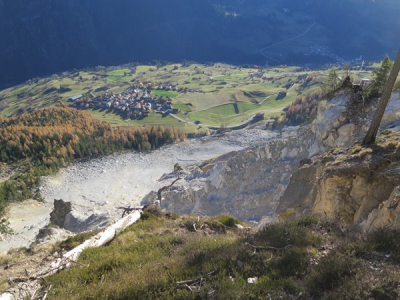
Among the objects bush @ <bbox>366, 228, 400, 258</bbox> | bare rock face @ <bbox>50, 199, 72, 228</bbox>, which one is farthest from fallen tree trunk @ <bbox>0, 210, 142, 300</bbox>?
bare rock face @ <bbox>50, 199, 72, 228</bbox>

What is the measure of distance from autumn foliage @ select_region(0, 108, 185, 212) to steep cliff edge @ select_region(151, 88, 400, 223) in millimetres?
34912

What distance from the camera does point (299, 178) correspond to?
21.6 m

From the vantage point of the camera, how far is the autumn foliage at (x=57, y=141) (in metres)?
72.4

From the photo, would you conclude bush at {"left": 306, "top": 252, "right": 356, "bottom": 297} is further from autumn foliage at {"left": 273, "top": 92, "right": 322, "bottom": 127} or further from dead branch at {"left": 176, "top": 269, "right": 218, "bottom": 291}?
autumn foliage at {"left": 273, "top": 92, "right": 322, "bottom": 127}

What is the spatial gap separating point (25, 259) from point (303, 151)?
29.3m

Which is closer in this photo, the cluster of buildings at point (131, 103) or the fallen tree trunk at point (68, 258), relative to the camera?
the fallen tree trunk at point (68, 258)

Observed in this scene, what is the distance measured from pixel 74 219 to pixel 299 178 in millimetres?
30539

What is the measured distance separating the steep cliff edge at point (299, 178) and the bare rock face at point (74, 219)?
29.1 feet

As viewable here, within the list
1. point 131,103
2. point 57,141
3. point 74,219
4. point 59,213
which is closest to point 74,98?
point 131,103

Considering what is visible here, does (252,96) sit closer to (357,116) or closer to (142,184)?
(142,184)

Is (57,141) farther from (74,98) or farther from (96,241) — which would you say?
(74,98)

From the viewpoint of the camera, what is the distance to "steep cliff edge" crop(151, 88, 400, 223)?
13.8 metres

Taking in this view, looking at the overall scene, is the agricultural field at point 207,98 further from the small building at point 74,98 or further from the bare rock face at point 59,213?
the bare rock face at point 59,213

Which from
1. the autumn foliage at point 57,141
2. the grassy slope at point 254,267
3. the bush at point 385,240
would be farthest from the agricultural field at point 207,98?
the bush at point 385,240
